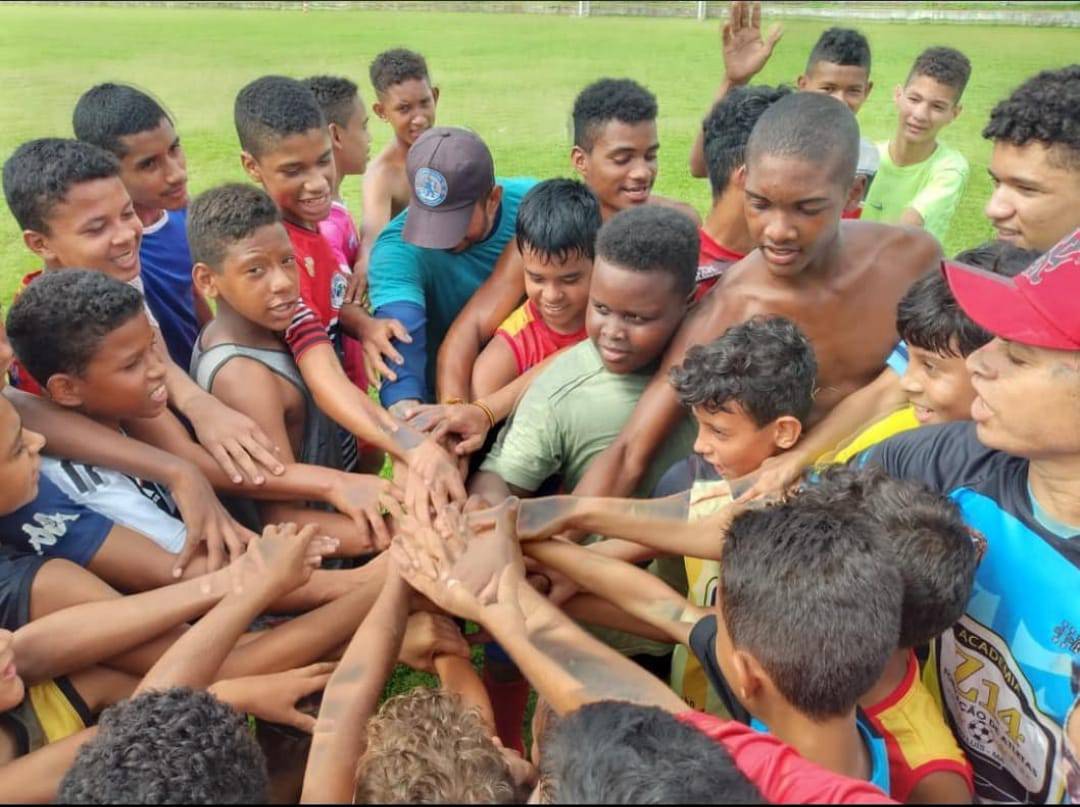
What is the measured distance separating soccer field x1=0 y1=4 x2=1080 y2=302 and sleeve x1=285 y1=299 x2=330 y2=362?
20.9 ft

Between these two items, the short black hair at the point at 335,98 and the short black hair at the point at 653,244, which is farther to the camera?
the short black hair at the point at 335,98

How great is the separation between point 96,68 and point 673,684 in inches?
835

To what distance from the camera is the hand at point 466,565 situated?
7.65 feet

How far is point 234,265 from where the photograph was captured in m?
3.20

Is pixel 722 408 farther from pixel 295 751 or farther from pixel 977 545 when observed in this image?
pixel 295 751

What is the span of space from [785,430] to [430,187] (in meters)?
1.80

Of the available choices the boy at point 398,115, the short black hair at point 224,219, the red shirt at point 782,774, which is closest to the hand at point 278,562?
the short black hair at point 224,219

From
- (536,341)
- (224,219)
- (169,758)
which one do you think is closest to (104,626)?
(169,758)

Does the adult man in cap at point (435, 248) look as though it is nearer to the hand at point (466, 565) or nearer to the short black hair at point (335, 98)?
→ the hand at point (466, 565)

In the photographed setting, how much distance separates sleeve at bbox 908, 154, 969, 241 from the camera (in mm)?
5617

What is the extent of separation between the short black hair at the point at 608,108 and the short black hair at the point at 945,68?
244 cm

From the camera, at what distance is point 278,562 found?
246cm

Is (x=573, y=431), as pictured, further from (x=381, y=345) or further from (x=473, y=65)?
(x=473, y=65)

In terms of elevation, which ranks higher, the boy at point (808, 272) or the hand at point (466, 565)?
the boy at point (808, 272)
